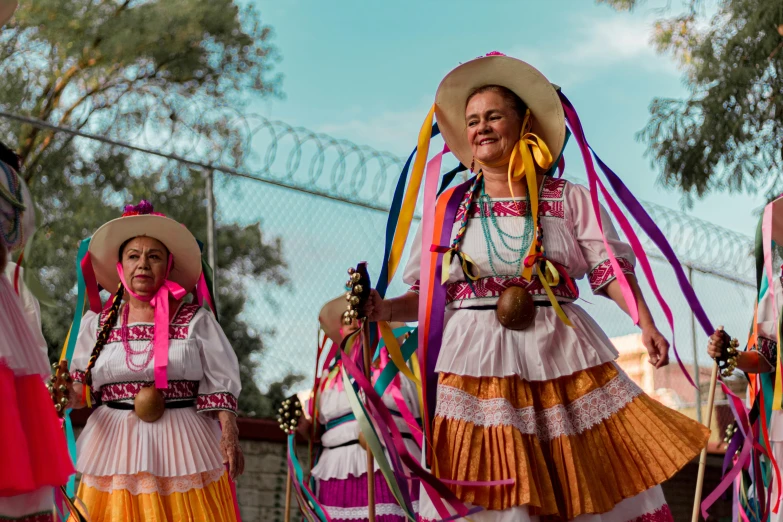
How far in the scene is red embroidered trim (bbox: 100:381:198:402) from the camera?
17.7 feet

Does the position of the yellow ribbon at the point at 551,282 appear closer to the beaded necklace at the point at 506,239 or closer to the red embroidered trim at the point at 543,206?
the beaded necklace at the point at 506,239

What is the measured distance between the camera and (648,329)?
3932 millimetres

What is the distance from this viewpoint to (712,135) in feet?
39.9

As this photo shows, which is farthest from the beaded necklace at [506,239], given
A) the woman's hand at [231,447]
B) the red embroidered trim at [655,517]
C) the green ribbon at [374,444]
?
the woman's hand at [231,447]

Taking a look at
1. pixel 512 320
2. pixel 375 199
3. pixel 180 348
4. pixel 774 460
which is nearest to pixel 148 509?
pixel 180 348

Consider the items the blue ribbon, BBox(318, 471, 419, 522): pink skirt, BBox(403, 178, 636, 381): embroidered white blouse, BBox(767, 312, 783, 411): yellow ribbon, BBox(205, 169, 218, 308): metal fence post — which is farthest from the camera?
BBox(205, 169, 218, 308): metal fence post

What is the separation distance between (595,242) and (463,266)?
1.73 feet

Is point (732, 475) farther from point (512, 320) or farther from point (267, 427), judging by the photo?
point (267, 427)

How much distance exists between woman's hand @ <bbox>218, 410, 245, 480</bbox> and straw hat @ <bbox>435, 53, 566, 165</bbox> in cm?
198

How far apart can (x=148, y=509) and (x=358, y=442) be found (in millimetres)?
2218

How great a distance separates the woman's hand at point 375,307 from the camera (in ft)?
13.0

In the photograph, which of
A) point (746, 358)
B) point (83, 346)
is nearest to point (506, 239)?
point (746, 358)

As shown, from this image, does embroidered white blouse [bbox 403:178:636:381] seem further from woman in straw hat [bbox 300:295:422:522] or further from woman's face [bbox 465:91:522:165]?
woman in straw hat [bbox 300:295:422:522]

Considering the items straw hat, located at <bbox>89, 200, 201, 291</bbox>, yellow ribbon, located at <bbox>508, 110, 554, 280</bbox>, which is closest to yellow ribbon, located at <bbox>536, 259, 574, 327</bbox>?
yellow ribbon, located at <bbox>508, 110, 554, 280</bbox>
